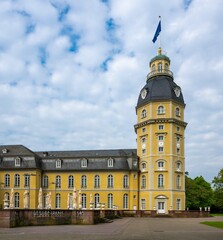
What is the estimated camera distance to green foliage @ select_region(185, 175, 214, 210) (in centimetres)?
8200

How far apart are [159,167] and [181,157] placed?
13.9 feet

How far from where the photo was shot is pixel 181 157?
59.2m

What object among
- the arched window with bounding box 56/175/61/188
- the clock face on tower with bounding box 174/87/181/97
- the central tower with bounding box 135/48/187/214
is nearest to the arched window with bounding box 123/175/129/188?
the central tower with bounding box 135/48/187/214

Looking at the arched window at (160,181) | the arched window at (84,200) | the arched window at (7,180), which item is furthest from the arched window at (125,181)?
the arched window at (7,180)

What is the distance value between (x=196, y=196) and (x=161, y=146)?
29701 millimetres

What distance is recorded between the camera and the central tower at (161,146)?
56.8 m

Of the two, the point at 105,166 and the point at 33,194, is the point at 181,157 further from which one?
the point at 33,194

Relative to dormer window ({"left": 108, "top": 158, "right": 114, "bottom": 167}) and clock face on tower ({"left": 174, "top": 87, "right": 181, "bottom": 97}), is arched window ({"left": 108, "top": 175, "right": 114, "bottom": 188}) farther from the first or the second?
clock face on tower ({"left": 174, "top": 87, "right": 181, "bottom": 97})

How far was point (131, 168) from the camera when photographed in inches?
2386

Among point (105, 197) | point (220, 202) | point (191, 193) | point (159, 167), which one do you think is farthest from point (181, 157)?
point (191, 193)

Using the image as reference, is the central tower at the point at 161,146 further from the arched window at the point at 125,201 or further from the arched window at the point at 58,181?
the arched window at the point at 58,181

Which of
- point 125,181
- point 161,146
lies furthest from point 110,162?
point 161,146

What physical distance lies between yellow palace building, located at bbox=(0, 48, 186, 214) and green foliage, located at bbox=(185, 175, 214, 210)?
79.0 feet

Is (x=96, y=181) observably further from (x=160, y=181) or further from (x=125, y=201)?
(x=160, y=181)
